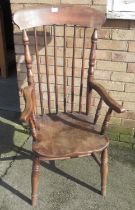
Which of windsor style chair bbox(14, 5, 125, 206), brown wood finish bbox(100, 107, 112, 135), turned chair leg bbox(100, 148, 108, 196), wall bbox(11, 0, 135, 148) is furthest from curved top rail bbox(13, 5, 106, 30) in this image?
turned chair leg bbox(100, 148, 108, 196)

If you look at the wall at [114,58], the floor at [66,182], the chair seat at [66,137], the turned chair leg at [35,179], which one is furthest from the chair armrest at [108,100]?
the floor at [66,182]

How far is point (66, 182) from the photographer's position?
7.90ft

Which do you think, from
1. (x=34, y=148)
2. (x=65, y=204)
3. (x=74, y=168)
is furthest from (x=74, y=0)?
(x=65, y=204)

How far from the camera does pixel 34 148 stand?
6.57 feet

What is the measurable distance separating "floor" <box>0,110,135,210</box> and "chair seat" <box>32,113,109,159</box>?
0.44 metres

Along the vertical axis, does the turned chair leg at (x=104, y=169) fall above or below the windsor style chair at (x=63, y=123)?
below

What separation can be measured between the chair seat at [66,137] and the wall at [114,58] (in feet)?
1.43

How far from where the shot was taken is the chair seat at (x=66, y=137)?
6.52 feet

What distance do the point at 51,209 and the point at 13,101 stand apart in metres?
1.45

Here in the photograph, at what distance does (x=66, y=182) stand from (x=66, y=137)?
0.46 m

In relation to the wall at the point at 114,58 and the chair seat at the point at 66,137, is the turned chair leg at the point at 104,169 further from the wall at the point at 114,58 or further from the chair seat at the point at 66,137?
the wall at the point at 114,58

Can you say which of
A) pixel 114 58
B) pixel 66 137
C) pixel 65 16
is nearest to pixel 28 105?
pixel 66 137

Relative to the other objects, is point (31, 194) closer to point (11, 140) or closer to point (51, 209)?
point (51, 209)

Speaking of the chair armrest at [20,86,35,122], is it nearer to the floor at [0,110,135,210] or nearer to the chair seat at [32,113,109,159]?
the chair seat at [32,113,109,159]
